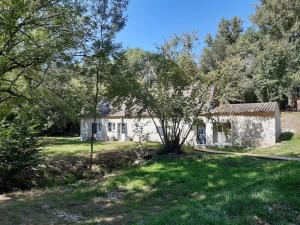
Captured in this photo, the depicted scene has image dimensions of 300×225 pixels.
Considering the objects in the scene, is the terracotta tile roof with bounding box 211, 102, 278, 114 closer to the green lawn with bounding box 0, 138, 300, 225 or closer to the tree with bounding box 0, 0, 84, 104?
the green lawn with bounding box 0, 138, 300, 225

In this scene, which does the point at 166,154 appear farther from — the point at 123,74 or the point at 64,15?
the point at 64,15

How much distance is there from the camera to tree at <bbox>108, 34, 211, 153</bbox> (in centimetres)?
1619

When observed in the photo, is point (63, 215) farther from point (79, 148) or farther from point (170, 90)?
point (79, 148)

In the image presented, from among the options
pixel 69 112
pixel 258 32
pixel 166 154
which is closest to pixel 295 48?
pixel 258 32

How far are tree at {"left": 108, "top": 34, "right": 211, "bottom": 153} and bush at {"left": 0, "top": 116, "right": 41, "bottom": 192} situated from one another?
4.88 m

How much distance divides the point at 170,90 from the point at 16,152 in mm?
7822

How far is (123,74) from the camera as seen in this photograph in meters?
16.4

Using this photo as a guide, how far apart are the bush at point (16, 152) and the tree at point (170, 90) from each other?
16.0 ft

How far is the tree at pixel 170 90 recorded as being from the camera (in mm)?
16188

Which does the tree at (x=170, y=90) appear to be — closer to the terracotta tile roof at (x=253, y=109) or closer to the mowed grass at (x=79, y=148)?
the mowed grass at (x=79, y=148)

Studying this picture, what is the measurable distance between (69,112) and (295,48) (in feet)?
88.3

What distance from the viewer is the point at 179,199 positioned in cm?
890

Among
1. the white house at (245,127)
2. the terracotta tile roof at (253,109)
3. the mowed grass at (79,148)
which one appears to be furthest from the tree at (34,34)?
the terracotta tile roof at (253,109)

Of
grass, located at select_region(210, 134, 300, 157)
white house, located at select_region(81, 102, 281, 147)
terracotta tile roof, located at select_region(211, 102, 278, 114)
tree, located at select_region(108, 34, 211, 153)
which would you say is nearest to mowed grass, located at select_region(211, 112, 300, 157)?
grass, located at select_region(210, 134, 300, 157)
